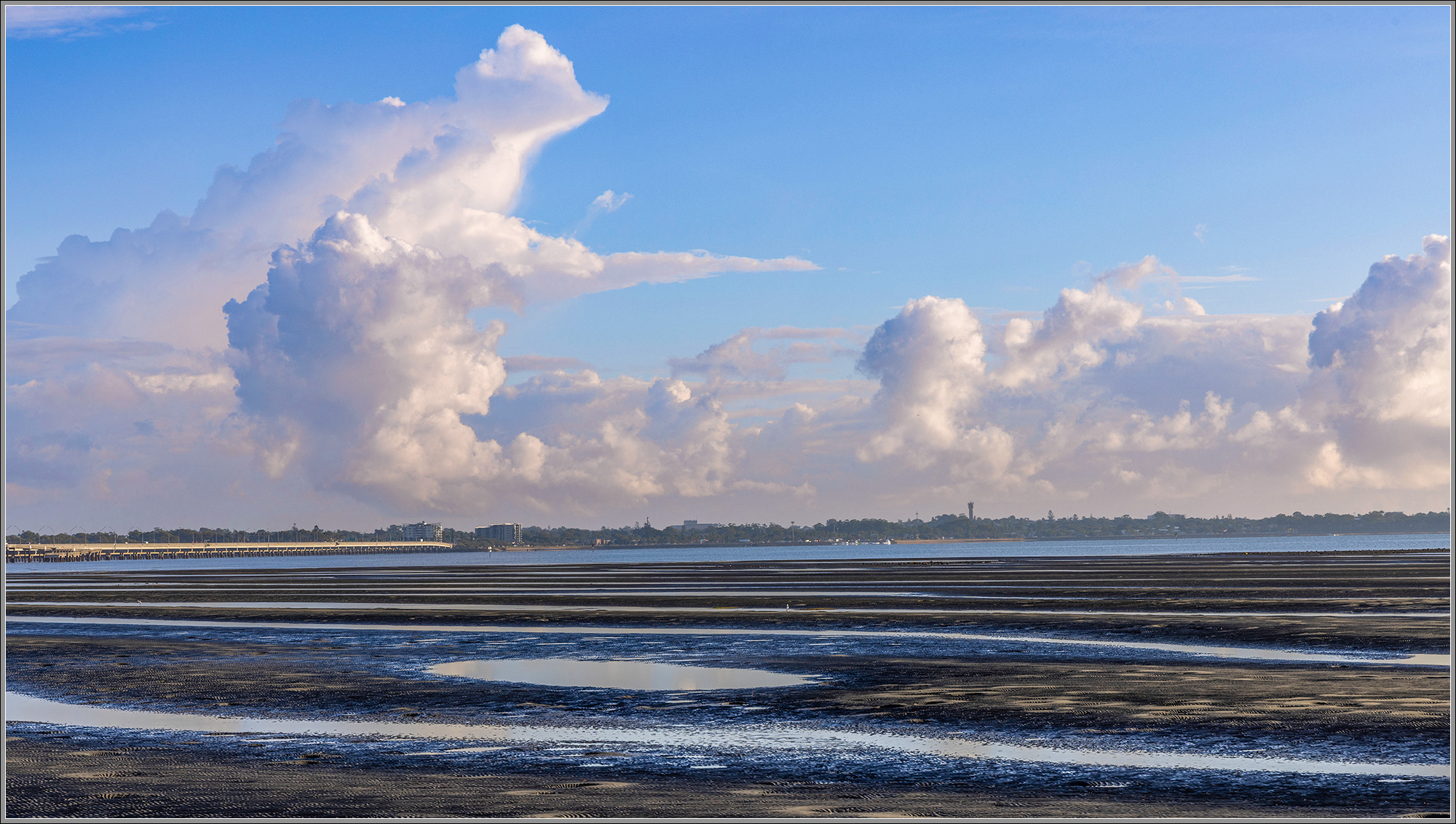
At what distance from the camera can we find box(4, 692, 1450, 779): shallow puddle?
51.6 feet

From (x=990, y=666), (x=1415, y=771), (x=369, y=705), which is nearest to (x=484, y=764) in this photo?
(x=369, y=705)

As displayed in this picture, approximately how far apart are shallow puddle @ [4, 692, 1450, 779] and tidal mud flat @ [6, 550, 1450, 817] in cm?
9

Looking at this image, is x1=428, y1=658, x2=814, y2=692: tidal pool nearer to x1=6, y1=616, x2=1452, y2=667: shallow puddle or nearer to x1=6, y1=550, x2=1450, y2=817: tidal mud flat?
x1=6, y1=550, x2=1450, y2=817: tidal mud flat

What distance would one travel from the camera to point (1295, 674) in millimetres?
25578

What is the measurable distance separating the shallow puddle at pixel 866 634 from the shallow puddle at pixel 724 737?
457 inches

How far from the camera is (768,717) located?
2114cm

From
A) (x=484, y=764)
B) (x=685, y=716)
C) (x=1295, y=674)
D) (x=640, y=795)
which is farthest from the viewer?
(x=1295, y=674)

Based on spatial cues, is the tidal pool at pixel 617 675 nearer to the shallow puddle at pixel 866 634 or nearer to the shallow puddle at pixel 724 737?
the shallow puddle at pixel 724 737

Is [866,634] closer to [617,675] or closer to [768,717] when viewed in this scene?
[617,675]

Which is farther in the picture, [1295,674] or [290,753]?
[1295,674]

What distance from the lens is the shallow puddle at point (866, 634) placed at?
29.0m

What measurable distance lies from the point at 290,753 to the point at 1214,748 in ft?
47.3

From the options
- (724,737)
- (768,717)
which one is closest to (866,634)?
(768,717)

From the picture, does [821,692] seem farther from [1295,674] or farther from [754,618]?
[754,618]
